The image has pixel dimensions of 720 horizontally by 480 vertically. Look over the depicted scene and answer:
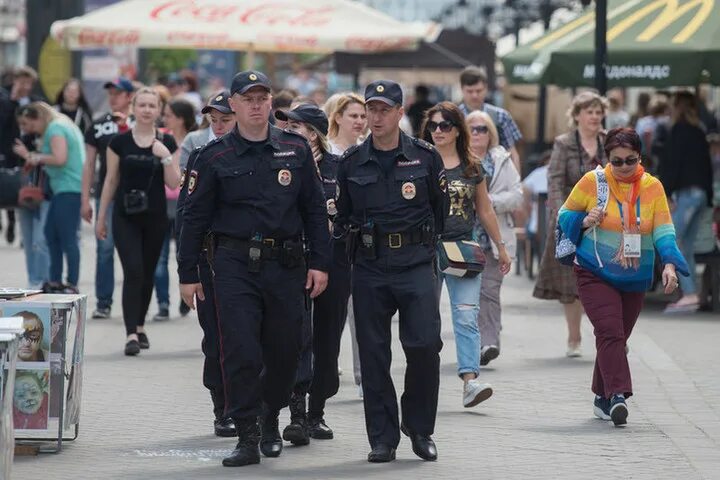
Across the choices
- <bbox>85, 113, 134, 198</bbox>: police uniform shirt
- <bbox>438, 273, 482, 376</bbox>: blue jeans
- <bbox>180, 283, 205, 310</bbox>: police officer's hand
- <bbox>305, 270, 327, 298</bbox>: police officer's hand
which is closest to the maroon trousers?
<bbox>438, 273, 482, 376</bbox>: blue jeans

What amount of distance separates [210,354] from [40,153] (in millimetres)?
6897

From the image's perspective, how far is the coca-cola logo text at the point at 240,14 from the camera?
2159 centimetres

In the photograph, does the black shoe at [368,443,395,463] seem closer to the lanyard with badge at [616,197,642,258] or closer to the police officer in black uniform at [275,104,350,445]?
the police officer in black uniform at [275,104,350,445]

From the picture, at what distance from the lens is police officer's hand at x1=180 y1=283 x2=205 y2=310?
27.2 ft

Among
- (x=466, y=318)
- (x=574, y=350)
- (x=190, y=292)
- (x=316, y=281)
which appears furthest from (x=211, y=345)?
(x=574, y=350)

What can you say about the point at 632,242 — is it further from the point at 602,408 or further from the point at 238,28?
the point at 238,28

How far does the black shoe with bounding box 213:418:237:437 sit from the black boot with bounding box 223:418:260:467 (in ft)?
2.75

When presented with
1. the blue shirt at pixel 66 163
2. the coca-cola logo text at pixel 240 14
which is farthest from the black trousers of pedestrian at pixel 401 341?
the coca-cola logo text at pixel 240 14

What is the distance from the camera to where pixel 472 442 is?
9.12 meters

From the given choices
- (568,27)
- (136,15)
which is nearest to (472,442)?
(568,27)

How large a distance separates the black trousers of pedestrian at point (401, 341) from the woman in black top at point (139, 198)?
433 centimetres

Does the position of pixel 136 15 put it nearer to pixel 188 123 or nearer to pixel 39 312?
pixel 188 123

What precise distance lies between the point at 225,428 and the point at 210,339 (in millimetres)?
478

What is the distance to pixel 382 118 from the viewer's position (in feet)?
27.9
